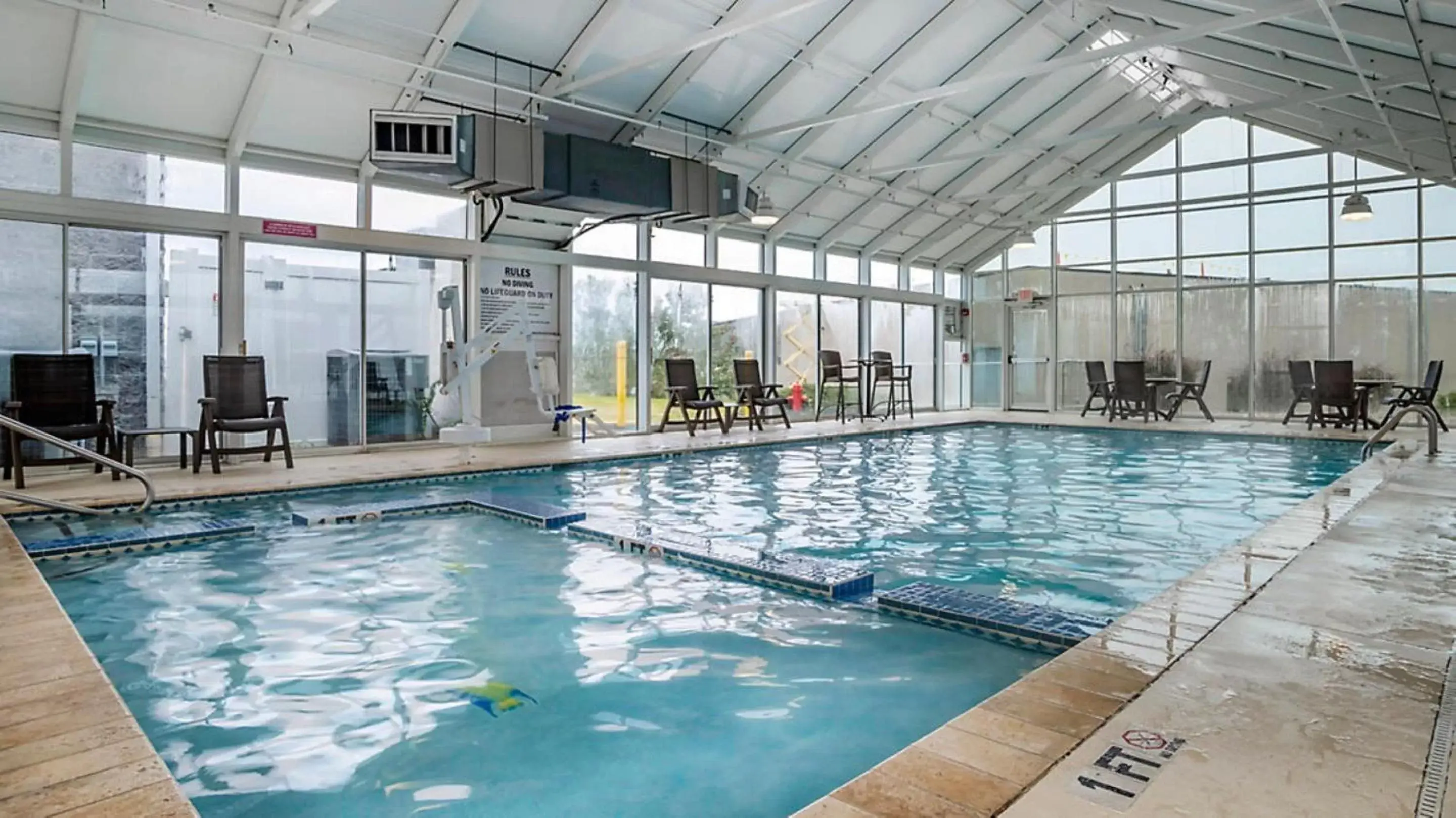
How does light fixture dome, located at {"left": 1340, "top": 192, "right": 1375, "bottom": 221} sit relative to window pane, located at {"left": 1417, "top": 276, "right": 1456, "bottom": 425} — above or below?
above

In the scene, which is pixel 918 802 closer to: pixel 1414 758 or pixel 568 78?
pixel 1414 758

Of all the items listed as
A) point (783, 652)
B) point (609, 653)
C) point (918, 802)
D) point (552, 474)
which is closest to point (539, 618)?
point (609, 653)

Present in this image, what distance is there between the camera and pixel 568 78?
8.03 m

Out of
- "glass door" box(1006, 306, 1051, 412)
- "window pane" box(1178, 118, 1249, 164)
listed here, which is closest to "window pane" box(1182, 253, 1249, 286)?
"window pane" box(1178, 118, 1249, 164)

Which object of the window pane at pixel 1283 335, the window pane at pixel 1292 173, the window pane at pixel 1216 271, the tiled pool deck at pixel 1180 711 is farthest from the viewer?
the window pane at pixel 1216 271

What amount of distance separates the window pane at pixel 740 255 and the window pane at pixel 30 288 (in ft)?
23.6

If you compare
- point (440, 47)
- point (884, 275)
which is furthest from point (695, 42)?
point (884, 275)

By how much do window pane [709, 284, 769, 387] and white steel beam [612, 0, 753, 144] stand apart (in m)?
3.09

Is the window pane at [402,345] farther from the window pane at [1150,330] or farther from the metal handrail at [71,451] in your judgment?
the window pane at [1150,330]

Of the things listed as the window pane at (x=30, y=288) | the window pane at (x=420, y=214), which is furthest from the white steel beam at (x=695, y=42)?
the window pane at (x=30, y=288)

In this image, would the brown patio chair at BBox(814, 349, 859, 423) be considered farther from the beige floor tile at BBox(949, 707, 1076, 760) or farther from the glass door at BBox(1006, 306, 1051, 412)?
the beige floor tile at BBox(949, 707, 1076, 760)

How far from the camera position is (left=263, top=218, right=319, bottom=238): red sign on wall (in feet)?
25.5

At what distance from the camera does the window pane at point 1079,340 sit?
14891 mm

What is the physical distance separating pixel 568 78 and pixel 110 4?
337 cm
